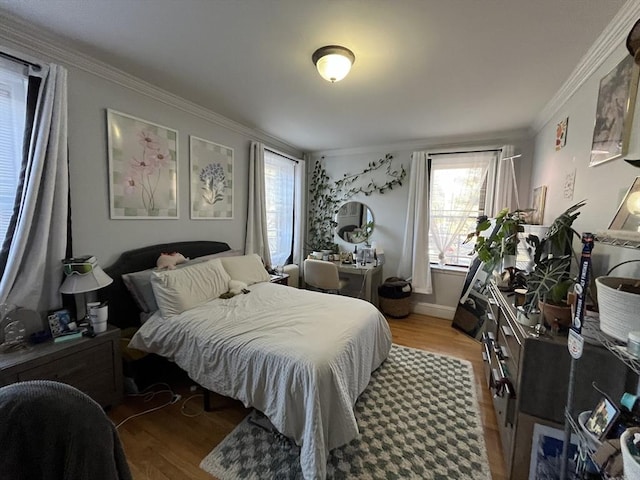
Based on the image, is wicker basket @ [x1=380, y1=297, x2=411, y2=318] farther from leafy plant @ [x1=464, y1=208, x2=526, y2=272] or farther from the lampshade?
the lampshade

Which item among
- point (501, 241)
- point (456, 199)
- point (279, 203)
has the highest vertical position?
point (456, 199)

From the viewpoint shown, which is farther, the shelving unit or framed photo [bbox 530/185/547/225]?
framed photo [bbox 530/185/547/225]

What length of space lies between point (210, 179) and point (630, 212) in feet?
10.4

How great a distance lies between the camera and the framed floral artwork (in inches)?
109

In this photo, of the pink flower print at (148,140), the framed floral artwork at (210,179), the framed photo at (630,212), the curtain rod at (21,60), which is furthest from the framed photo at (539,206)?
the curtain rod at (21,60)

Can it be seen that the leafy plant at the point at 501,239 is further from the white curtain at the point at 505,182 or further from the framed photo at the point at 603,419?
the framed photo at the point at 603,419

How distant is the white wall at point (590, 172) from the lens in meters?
1.32

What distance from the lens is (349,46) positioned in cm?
168

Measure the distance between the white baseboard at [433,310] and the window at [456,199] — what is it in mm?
640

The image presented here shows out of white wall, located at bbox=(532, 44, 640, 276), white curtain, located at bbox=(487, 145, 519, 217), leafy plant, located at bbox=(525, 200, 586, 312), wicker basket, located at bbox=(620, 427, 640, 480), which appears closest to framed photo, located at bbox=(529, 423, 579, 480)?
leafy plant, located at bbox=(525, 200, 586, 312)

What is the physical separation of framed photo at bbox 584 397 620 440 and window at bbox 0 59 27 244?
3.05m

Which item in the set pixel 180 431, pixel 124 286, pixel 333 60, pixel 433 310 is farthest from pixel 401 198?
pixel 180 431

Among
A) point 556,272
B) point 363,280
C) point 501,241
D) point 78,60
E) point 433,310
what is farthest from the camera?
point 363,280

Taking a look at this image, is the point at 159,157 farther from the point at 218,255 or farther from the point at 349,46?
the point at 349,46
